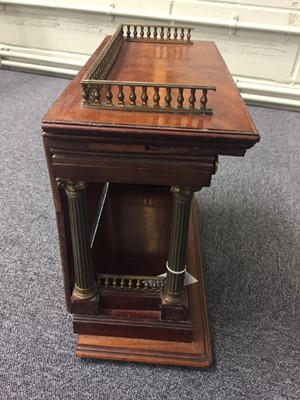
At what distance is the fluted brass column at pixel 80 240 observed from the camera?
0.75 meters

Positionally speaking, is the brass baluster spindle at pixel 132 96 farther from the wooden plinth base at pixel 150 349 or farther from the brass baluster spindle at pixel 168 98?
the wooden plinth base at pixel 150 349

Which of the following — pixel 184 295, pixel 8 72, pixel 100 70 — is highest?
pixel 100 70

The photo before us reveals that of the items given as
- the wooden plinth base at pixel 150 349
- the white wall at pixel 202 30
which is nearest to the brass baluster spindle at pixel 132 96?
the wooden plinth base at pixel 150 349

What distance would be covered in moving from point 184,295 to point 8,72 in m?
2.63

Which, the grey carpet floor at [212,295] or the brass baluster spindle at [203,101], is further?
the grey carpet floor at [212,295]

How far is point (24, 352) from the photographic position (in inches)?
37.9

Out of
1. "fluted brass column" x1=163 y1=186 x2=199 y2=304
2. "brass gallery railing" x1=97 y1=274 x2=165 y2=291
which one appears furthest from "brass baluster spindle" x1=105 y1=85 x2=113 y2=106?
"brass gallery railing" x1=97 y1=274 x2=165 y2=291

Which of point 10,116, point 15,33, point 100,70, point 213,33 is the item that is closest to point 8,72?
point 15,33

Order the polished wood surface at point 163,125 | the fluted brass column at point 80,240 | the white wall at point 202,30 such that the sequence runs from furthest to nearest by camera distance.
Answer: the white wall at point 202,30 → the fluted brass column at point 80,240 → the polished wood surface at point 163,125

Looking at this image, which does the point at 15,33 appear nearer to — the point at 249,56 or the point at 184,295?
the point at 249,56

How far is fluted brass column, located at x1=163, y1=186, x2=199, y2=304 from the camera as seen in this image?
0.75 m

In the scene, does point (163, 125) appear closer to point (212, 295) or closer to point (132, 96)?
point (132, 96)

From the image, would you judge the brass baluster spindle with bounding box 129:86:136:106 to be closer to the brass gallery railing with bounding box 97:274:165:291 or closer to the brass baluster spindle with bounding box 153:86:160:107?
the brass baluster spindle with bounding box 153:86:160:107

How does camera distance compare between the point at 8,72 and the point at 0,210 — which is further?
the point at 8,72
